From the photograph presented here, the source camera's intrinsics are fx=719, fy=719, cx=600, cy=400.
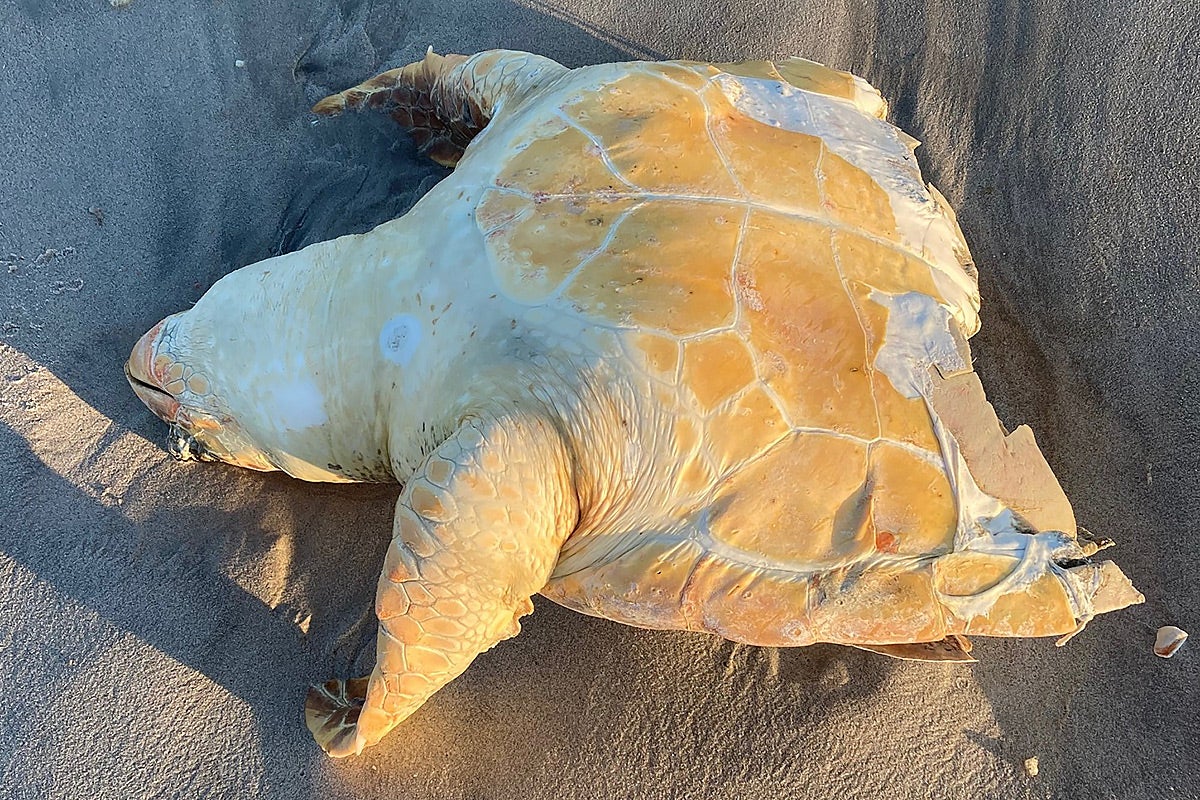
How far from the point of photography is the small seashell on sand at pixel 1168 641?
1.80 m

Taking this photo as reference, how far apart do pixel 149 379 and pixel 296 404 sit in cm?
46

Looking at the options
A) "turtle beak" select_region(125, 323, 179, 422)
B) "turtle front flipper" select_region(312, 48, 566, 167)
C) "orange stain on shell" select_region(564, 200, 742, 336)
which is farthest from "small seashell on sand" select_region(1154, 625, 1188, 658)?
"turtle beak" select_region(125, 323, 179, 422)

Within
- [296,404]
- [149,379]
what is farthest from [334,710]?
[149,379]

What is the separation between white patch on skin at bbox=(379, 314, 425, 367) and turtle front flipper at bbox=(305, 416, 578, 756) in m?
0.30

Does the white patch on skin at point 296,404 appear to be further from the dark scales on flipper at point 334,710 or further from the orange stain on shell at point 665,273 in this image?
the orange stain on shell at point 665,273

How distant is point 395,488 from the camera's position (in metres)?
2.09

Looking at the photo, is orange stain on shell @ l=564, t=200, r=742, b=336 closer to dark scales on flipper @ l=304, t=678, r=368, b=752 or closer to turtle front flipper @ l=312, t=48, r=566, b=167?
turtle front flipper @ l=312, t=48, r=566, b=167

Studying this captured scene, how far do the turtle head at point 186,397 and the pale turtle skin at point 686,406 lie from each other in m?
0.40

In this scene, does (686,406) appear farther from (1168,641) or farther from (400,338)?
(1168,641)

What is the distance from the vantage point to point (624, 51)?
8.55 ft

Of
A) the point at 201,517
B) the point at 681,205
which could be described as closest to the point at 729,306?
the point at 681,205

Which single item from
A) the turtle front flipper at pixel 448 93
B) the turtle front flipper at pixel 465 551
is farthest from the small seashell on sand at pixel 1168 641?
the turtle front flipper at pixel 448 93

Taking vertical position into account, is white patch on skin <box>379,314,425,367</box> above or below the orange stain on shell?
below

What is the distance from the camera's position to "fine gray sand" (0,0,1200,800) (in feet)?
5.80
